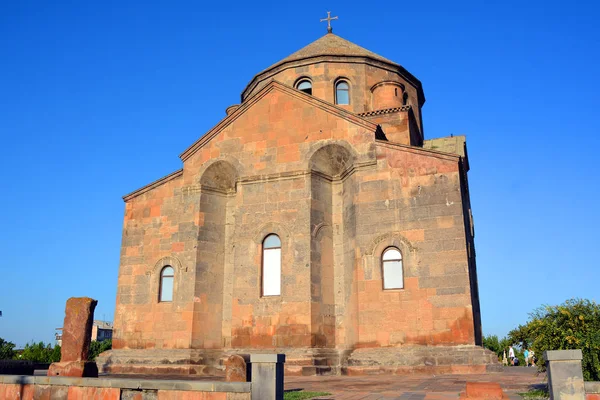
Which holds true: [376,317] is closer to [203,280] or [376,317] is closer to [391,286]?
[391,286]

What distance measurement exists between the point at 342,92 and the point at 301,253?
8.69 m

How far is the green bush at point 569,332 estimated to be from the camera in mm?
7707

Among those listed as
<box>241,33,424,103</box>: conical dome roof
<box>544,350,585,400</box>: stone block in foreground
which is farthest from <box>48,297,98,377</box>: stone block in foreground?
<box>241,33,424,103</box>: conical dome roof

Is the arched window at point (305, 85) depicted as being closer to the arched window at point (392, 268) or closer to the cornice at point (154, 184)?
the cornice at point (154, 184)

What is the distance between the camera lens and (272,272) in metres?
15.2

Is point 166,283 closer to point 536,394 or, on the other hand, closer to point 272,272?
point 272,272

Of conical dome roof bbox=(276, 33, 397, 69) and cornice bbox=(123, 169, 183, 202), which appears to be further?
conical dome roof bbox=(276, 33, 397, 69)

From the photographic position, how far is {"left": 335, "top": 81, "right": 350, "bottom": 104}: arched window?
68.2 ft

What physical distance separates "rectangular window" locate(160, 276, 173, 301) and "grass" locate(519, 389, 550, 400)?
1110 centimetres

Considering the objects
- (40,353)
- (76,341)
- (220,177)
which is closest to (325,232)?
(220,177)

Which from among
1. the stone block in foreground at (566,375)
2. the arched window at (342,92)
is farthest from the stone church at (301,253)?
the stone block in foreground at (566,375)

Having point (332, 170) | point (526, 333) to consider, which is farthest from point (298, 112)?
point (526, 333)

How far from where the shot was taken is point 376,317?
45.2 ft

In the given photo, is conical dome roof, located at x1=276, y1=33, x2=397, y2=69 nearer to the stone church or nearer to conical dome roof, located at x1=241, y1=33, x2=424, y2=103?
conical dome roof, located at x1=241, y1=33, x2=424, y2=103
